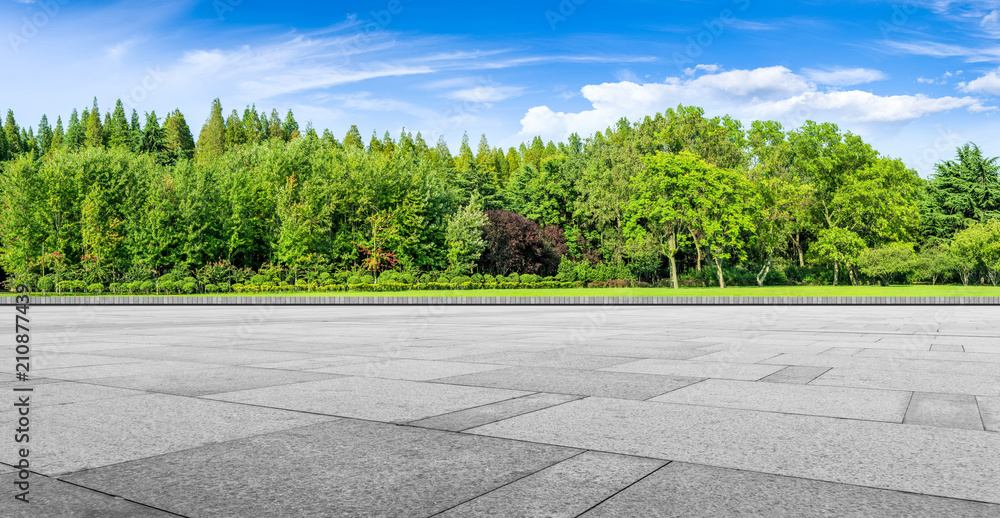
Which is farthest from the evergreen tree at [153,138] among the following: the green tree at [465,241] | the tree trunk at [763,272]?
the tree trunk at [763,272]

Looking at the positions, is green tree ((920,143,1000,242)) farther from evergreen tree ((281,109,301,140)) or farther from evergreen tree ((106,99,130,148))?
evergreen tree ((281,109,301,140))

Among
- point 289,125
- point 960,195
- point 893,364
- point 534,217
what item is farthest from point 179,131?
point 893,364

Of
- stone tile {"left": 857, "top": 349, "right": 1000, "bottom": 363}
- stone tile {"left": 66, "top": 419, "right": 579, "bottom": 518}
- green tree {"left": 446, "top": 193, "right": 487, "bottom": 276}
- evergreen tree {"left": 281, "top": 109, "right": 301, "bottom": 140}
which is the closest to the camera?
stone tile {"left": 66, "top": 419, "right": 579, "bottom": 518}

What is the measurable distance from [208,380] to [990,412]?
24.9ft

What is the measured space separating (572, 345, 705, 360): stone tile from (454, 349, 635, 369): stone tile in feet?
1.18

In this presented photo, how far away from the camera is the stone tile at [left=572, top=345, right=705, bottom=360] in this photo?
10375 mm

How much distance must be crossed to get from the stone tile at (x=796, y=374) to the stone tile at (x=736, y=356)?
93 cm

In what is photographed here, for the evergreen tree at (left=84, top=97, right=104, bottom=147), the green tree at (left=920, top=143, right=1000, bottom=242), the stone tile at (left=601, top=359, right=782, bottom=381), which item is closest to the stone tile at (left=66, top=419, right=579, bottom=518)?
the stone tile at (left=601, top=359, right=782, bottom=381)

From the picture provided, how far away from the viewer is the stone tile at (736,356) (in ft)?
32.2

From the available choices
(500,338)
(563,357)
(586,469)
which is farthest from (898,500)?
(500,338)

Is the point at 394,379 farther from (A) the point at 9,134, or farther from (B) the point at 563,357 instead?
(A) the point at 9,134

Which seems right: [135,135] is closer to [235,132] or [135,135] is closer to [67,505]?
[235,132]

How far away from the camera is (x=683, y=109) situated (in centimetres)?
6944

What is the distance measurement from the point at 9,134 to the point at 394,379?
567ft
